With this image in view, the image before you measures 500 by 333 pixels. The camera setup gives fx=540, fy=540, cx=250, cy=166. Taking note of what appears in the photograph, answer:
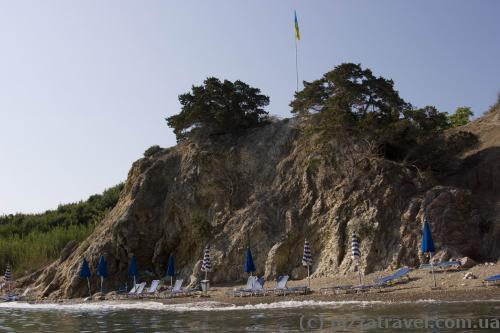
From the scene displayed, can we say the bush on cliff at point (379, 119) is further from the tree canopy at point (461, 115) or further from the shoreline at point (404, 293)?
the tree canopy at point (461, 115)

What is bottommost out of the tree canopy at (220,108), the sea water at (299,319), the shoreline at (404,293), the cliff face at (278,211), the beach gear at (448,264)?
the sea water at (299,319)

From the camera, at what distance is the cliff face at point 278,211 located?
28.0 metres

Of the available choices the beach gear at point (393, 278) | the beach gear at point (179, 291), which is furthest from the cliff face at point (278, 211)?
the beach gear at point (179, 291)

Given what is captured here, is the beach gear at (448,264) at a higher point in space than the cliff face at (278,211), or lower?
lower

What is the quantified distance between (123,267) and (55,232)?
20.4 meters

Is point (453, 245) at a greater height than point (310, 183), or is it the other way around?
point (310, 183)

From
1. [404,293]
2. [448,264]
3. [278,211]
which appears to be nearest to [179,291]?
[278,211]

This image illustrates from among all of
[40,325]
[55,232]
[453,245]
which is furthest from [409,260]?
[55,232]

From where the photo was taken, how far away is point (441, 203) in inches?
1088

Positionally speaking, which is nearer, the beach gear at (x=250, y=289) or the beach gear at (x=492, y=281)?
the beach gear at (x=492, y=281)

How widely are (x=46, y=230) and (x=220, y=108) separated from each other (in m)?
33.9

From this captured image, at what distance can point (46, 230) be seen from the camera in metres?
64.5

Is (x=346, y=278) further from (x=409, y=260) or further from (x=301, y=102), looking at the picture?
(x=301, y=102)

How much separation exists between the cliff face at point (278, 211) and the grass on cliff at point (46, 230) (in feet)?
28.1
